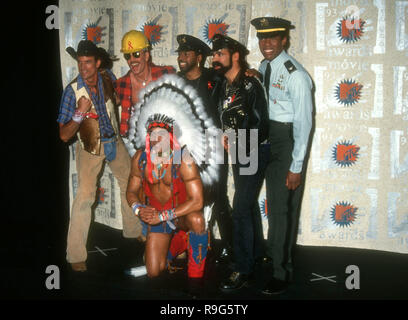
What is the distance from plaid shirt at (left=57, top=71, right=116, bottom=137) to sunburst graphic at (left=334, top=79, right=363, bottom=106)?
6.79ft

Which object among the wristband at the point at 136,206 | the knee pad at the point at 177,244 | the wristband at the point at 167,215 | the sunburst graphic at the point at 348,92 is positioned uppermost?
the sunburst graphic at the point at 348,92

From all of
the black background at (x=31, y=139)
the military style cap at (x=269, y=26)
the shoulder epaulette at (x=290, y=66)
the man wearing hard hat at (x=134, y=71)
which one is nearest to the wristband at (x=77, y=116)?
the man wearing hard hat at (x=134, y=71)

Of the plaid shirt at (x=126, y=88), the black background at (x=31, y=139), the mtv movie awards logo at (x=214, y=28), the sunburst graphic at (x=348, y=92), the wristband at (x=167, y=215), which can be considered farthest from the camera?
the black background at (x=31, y=139)

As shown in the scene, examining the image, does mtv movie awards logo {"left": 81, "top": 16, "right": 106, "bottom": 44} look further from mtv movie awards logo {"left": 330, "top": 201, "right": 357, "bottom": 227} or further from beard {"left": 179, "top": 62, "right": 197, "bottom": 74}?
mtv movie awards logo {"left": 330, "top": 201, "right": 357, "bottom": 227}

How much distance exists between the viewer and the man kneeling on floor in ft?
10.3

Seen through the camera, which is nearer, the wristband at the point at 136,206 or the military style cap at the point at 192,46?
the wristband at the point at 136,206

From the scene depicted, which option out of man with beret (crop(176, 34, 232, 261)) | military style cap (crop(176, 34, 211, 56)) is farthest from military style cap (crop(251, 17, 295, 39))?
military style cap (crop(176, 34, 211, 56))

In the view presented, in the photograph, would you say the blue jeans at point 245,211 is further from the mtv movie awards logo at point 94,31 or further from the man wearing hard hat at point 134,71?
the mtv movie awards logo at point 94,31

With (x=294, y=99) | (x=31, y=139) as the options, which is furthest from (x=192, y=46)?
(x=31, y=139)

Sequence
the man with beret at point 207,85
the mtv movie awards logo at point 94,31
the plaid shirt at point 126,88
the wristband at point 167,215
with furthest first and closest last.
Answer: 1. the mtv movie awards logo at point 94,31
2. the plaid shirt at point 126,88
3. the man with beret at point 207,85
4. the wristband at point 167,215

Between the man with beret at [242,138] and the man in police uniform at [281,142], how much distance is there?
9 cm

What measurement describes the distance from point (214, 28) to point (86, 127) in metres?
1.54

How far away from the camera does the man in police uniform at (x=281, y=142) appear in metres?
3.17

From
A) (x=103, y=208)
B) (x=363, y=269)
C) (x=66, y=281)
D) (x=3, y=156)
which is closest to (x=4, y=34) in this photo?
(x=3, y=156)
